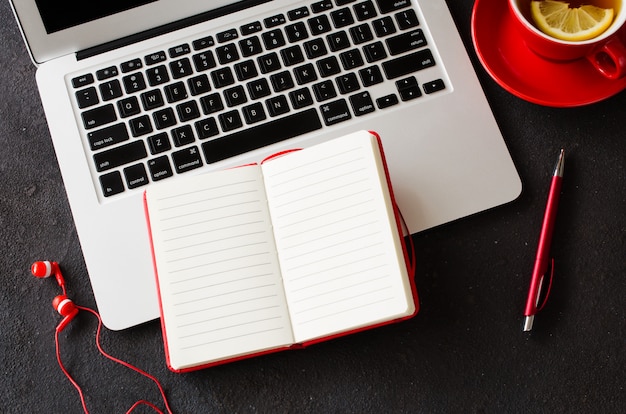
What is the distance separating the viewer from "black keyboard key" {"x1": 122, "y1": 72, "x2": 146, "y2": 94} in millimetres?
654

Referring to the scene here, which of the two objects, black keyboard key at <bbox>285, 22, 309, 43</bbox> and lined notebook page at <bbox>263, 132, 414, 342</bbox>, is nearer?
lined notebook page at <bbox>263, 132, 414, 342</bbox>

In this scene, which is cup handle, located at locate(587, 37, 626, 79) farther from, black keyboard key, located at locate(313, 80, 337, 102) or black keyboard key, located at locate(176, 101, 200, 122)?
Result: black keyboard key, located at locate(176, 101, 200, 122)

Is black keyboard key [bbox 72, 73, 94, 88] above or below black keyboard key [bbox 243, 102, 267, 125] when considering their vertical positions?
above

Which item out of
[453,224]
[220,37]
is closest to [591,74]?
[453,224]

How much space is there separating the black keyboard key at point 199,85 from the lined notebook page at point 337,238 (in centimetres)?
12

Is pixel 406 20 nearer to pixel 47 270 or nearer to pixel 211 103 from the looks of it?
pixel 211 103

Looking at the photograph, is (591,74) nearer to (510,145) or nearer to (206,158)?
(510,145)

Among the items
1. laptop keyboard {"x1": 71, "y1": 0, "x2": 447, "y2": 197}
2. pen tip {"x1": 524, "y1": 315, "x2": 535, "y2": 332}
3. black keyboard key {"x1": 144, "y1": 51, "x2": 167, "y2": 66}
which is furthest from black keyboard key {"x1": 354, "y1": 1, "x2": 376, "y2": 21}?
pen tip {"x1": 524, "y1": 315, "x2": 535, "y2": 332}

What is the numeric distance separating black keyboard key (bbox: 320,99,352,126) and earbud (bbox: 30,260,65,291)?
0.31 m

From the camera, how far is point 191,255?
1.92 ft

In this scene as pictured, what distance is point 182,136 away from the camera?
64 centimetres

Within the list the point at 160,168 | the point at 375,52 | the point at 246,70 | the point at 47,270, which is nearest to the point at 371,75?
the point at 375,52

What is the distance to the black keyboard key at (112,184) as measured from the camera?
63 centimetres

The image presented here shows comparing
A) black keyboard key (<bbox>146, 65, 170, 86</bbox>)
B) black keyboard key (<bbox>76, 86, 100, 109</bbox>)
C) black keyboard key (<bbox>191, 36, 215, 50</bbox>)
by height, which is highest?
black keyboard key (<bbox>191, 36, 215, 50</bbox>)
